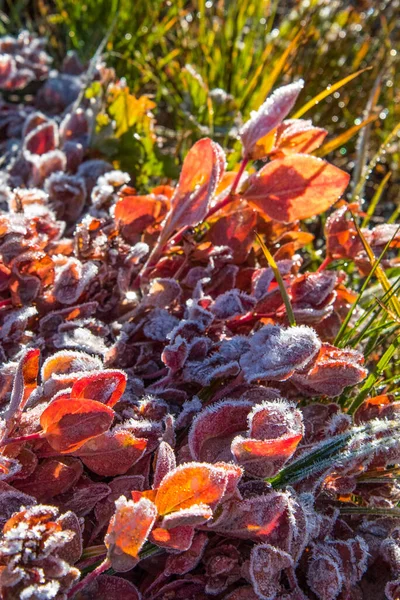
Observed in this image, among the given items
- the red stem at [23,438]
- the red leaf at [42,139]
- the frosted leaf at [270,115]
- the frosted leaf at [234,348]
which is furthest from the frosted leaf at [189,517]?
the red leaf at [42,139]

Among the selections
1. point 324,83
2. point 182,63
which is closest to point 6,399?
point 182,63

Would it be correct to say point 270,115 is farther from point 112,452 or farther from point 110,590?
point 110,590

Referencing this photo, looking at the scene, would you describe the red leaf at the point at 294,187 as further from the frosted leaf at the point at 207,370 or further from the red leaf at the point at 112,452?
the red leaf at the point at 112,452

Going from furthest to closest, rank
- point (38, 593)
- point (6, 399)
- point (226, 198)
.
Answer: point (226, 198) < point (6, 399) < point (38, 593)

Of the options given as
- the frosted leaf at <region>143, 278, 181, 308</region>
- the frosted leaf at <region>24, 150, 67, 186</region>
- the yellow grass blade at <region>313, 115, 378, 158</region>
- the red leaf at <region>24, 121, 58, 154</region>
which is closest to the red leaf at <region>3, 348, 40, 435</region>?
the frosted leaf at <region>143, 278, 181, 308</region>

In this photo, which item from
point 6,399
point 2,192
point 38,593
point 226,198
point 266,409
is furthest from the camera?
point 2,192

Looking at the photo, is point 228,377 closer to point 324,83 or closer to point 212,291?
point 212,291

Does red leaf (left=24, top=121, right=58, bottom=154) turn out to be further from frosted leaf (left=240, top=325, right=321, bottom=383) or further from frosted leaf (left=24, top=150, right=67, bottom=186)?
frosted leaf (left=240, top=325, right=321, bottom=383)
